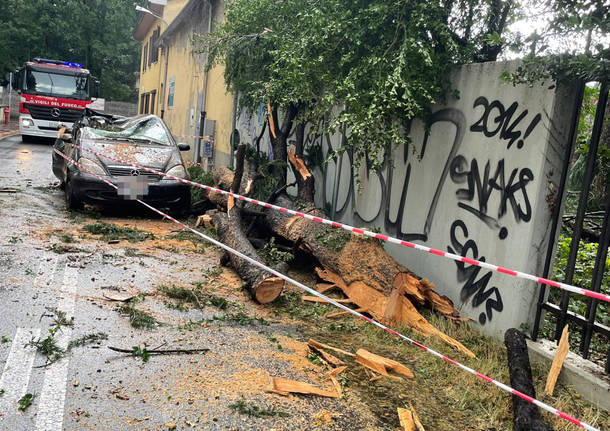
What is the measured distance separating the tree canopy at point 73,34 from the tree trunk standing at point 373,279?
40363 millimetres

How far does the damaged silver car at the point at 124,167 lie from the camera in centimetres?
851

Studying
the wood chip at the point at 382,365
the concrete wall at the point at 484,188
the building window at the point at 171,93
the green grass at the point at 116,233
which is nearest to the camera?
the wood chip at the point at 382,365

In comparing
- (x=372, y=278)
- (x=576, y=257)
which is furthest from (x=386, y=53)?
(x=576, y=257)

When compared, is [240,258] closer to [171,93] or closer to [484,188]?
[484,188]

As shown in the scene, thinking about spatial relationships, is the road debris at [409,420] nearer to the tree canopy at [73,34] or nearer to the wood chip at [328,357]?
the wood chip at [328,357]

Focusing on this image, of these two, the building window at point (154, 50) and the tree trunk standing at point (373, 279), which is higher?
the building window at point (154, 50)

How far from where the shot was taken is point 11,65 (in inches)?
1559

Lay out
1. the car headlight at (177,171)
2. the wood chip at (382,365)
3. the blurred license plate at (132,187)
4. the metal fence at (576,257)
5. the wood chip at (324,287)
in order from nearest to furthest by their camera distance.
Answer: the metal fence at (576,257), the wood chip at (382,365), the wood chip at (324,287), the blurred license plate at (132,187), the car headlight at (177,171)

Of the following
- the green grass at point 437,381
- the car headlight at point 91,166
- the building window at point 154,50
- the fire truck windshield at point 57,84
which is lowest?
the green grass at point 437,381

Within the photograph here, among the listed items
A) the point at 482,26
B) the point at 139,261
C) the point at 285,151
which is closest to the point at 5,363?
the point at 139,261

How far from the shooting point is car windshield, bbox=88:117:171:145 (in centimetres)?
970

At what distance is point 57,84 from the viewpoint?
71.0 feet

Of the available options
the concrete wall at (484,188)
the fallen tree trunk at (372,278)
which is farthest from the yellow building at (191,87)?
the concrete wall at (484,188)

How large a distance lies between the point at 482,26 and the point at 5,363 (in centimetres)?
563
